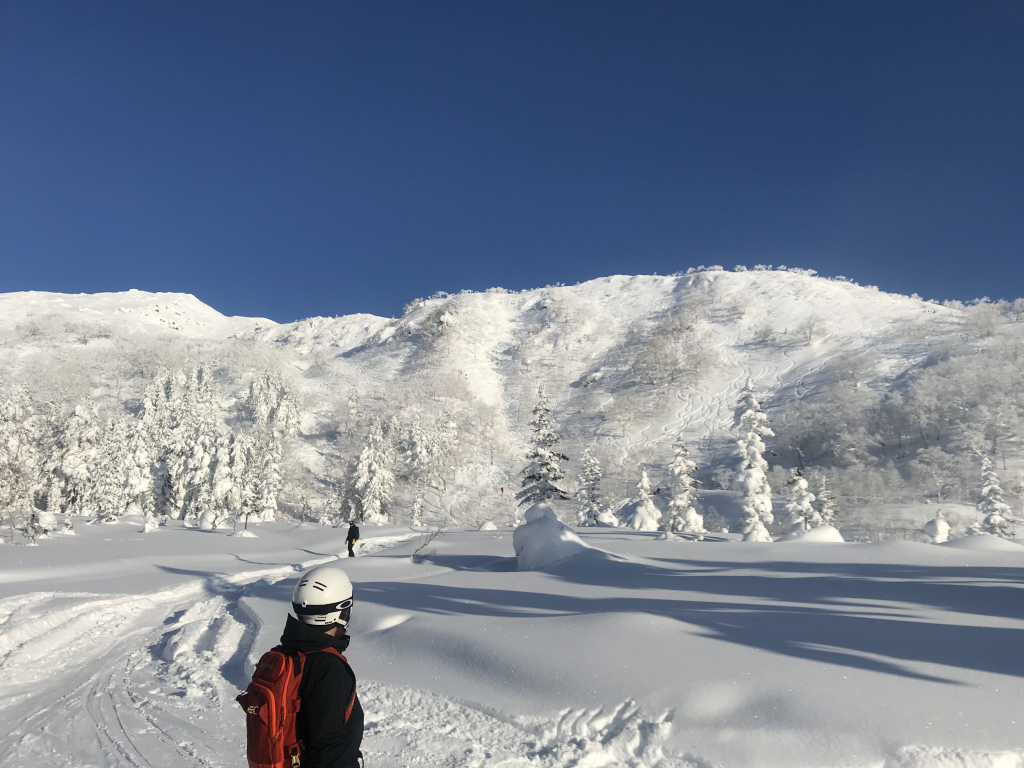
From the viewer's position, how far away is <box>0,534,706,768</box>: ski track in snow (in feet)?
19.6

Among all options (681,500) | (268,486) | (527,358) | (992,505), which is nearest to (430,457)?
(268,486)

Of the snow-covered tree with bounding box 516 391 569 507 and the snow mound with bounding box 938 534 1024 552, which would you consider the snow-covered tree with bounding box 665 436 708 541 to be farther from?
the snow mound with bounding box 938 534 1024 552

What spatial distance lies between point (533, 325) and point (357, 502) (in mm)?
108162

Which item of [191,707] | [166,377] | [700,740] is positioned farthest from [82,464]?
[166,377]

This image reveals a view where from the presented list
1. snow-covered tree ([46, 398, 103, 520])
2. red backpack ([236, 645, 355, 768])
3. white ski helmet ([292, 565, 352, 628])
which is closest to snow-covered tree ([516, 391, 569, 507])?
white ski helmet ([292, 565, 352, 628])

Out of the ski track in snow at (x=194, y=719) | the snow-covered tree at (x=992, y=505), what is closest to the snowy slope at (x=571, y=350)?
the snow-covered tree at (x=992, y=505)

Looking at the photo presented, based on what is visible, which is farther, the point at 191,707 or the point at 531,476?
the point at 531,476

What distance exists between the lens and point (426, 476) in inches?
3548

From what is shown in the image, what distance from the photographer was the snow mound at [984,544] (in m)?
13.4

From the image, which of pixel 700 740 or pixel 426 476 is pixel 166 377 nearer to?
pixel 426 476

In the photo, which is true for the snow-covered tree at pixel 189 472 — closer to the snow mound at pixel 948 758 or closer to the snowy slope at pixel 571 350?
the snowy slope at pixel 571 350

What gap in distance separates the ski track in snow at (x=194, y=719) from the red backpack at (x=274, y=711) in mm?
3864

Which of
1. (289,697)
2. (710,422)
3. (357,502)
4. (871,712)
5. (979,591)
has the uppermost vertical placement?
(710,422)

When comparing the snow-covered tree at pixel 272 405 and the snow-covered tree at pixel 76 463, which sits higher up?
the snow-covered tree at pixel 272 405
